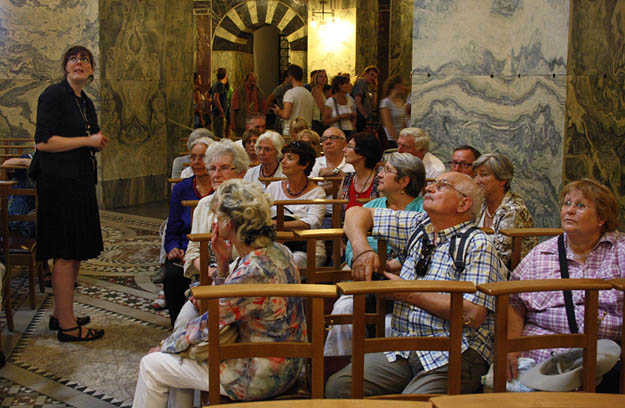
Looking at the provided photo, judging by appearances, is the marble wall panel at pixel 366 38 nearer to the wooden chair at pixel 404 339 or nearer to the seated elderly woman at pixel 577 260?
the seated elderly woman at pixel 577 260

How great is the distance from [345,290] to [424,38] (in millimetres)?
4904

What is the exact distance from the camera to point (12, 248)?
5172 mm

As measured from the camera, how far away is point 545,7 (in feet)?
19.3

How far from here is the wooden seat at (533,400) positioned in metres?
1.70

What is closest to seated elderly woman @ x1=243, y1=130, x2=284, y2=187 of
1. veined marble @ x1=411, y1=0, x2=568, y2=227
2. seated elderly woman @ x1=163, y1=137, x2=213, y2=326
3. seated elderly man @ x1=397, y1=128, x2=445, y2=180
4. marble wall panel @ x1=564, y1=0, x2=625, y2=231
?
seated elderly woman @ x1=163, y1=137, x2=213, y2=326

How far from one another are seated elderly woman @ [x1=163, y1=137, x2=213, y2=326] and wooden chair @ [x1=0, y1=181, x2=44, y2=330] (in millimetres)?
1088

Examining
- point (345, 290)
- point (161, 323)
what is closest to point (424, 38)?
point (161, 323)

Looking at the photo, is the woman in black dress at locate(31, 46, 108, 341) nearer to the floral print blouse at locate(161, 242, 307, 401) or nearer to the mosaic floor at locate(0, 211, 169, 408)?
the mosaic floor at locate(0, 211, 169, 408)

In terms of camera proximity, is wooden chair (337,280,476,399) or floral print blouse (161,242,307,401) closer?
wooden chair (337,280,476,399)

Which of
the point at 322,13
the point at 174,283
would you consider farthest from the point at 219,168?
the point at 322,13

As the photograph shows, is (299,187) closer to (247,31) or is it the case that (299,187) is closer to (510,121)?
(510,121)

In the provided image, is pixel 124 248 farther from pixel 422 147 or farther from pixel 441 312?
pixel 441 312

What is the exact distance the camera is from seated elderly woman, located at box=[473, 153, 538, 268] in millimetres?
3885

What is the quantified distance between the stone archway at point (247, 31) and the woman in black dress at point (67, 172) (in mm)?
13681
